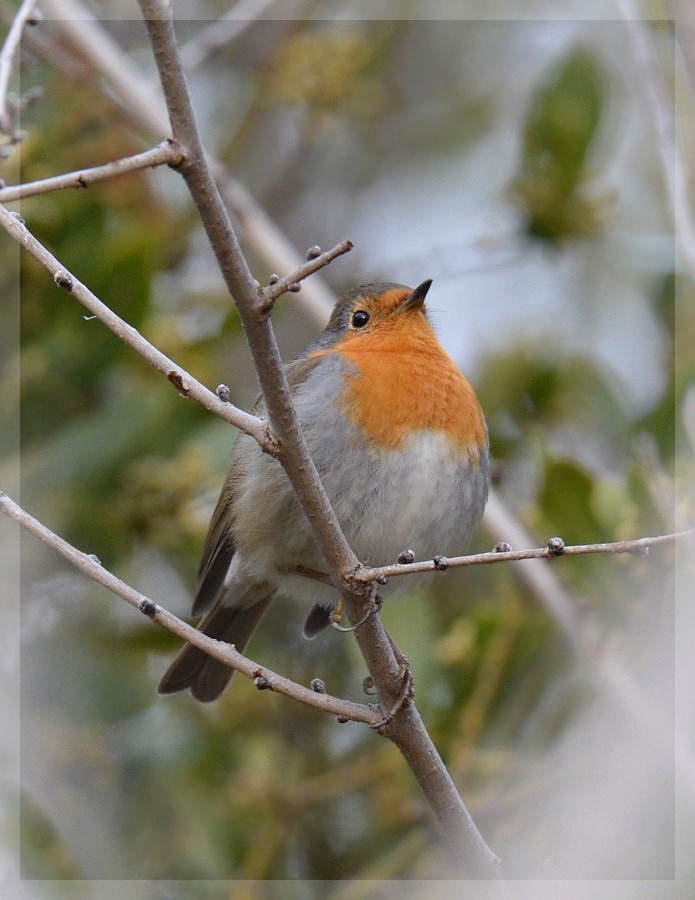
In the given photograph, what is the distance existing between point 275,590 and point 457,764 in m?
0.91

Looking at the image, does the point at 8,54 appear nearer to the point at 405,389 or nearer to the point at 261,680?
the point at 405,389

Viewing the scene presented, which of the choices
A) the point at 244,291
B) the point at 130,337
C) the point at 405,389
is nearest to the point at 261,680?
the point at 130,337

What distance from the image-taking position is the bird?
3.70 metres

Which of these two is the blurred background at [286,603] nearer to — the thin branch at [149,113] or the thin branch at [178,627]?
the thin branch at [149,113]

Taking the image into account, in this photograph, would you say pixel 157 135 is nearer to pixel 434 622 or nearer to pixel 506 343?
pixel 506 343

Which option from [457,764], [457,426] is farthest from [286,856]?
[457,426]

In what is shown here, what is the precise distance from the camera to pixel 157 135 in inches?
198

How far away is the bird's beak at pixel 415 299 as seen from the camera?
4234 mm

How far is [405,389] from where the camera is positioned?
153 inches

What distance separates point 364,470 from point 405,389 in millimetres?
347

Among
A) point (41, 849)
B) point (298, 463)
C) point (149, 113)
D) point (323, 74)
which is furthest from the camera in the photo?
point (323, 74)

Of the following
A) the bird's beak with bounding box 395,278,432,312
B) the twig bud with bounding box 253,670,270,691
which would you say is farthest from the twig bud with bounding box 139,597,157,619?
the bird's beak with bounding box 395,278,432,312

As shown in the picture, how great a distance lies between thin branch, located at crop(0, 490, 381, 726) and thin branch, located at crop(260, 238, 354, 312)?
2.61 feet

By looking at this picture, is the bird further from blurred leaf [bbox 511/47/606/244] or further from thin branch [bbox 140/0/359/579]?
blurred leaf [bbox 511/47/606/244]
